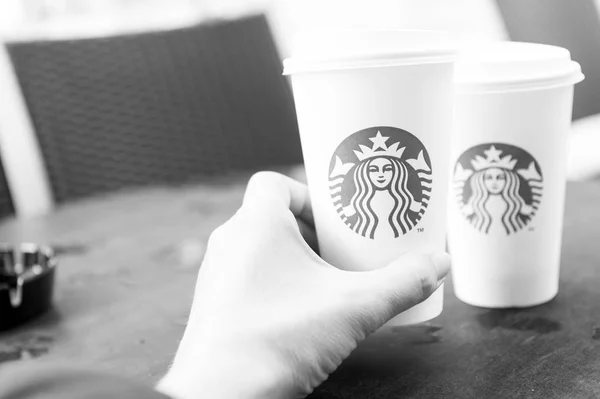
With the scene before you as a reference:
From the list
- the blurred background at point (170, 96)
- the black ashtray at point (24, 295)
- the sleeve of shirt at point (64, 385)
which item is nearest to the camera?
the sleeve of shirt at point (64, 385)

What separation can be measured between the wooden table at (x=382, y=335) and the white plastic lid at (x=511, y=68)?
245 mm

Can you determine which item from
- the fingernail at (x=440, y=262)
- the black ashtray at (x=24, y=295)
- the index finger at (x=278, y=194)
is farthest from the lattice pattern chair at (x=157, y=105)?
the fingernail at (x=440, y=262)

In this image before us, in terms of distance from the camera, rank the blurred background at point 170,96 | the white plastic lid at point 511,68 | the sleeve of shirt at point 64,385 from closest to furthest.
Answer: the sleeve of shirt at point 64,385 → the white plastic lid at point 511,68 → the blurred background at point 170,96

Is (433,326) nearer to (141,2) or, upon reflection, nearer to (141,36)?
(141,36)

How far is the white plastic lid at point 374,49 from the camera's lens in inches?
22.5

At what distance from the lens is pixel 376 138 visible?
1.98 ft

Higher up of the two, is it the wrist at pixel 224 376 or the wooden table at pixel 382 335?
the wrist at pixel 224 376

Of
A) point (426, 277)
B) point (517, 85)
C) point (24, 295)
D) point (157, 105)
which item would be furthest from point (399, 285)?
point (157, 105)

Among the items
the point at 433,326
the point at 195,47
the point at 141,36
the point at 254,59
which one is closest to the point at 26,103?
the point at 141,36

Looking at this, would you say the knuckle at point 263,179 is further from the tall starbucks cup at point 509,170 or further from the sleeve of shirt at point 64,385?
the sleeve of shirt at point 64,385

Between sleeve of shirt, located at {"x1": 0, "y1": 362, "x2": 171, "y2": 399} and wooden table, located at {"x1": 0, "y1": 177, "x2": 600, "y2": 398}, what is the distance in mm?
220

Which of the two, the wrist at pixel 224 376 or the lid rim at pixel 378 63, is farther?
the lid rim at pixel 378 63

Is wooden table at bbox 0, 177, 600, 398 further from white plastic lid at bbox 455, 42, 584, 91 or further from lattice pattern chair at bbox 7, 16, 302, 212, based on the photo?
lattice pattern chair at bbox 7, 16, 302, 212

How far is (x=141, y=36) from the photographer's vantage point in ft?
6.06
